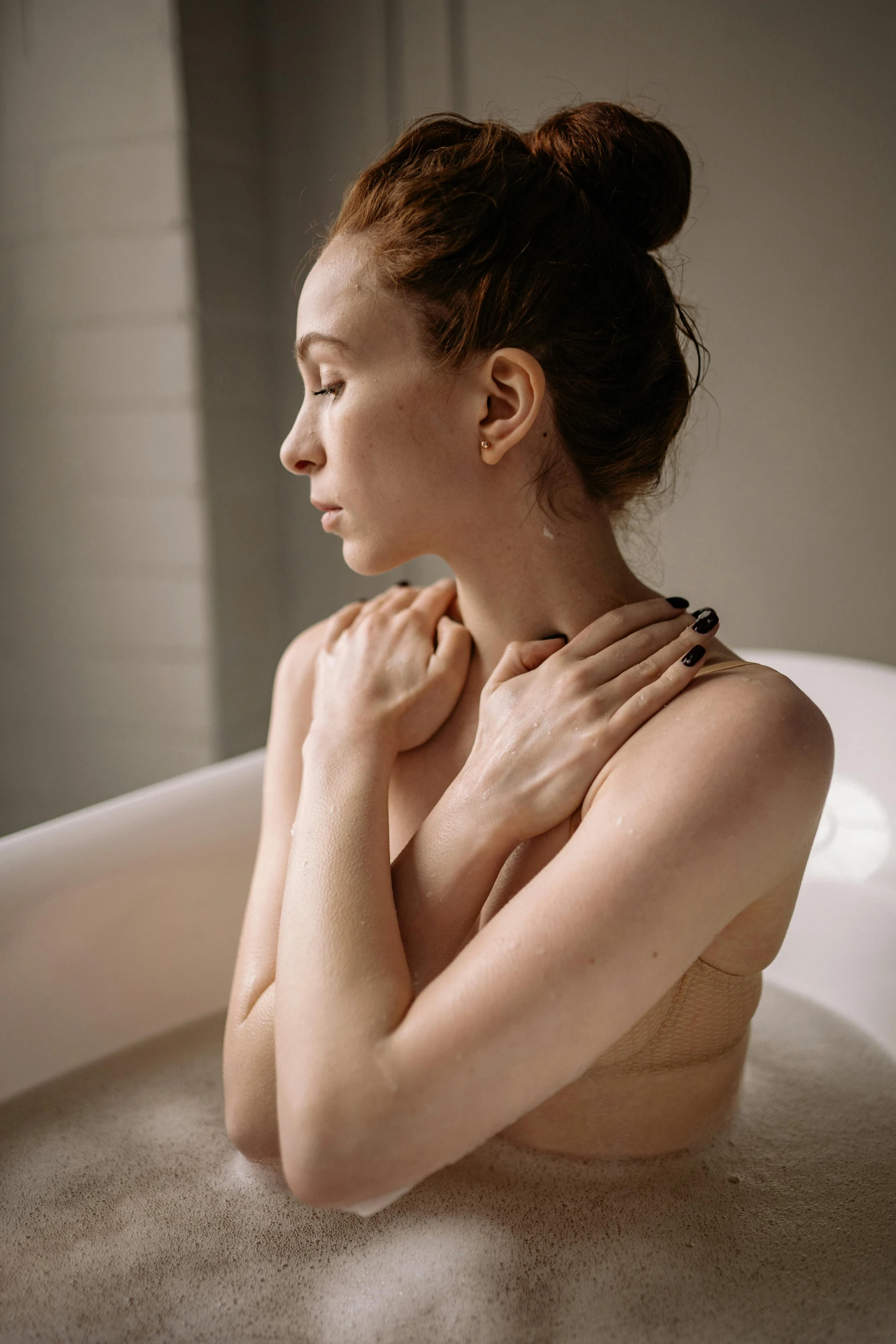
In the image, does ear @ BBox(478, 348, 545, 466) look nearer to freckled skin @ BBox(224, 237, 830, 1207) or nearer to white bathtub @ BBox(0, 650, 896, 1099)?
freckled skin @ BBox(224, 237, 830, 1207)

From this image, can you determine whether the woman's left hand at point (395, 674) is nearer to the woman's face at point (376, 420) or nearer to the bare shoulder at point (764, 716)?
the woman's face at point (376, 420)

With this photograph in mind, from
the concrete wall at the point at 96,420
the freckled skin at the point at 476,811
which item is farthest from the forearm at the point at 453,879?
the concrete wall at the point at 96,420

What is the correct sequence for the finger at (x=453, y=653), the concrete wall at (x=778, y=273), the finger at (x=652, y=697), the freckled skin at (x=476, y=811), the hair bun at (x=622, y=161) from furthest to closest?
1. the concrete wall at (x=778, y=273)
2. the finger at (x=453, y=653)
3. the hair bun at (x=622, y=161)
4. the finger at (x=652, y=697)
5. the freckled skin at (x=476, y=811)

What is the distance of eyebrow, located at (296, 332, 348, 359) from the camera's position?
3.24 ft

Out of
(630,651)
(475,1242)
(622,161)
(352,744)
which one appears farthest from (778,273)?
(475,1242)

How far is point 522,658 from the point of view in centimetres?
102

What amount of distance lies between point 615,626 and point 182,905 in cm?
80

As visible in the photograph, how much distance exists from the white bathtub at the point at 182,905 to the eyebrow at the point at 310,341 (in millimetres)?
695

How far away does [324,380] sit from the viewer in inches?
40.0

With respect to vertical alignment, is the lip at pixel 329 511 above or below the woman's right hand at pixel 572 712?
above

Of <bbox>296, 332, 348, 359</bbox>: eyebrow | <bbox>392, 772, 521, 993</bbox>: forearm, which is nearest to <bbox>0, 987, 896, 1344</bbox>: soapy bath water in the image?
<bbox>392, 772, 521, 993</bbox>: forearm

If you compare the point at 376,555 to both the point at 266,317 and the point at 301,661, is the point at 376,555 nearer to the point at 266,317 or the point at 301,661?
the point at 301,661

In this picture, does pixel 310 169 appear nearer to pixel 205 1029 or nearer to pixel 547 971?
pixel 205 1029

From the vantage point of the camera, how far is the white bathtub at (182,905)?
1.31 meters
